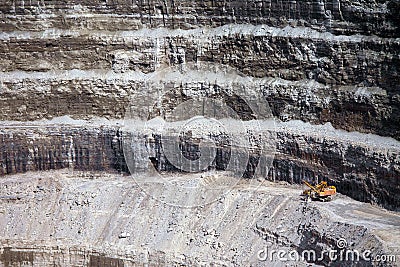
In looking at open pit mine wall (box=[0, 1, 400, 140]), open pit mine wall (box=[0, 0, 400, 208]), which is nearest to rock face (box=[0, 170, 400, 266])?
open pit mine wall (box=[0, 0, 400, 208])

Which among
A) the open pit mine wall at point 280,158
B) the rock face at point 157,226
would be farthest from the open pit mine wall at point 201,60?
the rock face at point 157,226

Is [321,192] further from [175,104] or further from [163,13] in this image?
[163,13]

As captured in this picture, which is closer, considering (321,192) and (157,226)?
(321,192)

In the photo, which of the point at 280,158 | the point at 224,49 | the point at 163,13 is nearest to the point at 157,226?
the point at 280,158

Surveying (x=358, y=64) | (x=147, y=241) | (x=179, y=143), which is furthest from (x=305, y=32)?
(x=147, y=241)

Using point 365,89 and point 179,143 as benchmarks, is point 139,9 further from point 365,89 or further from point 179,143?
point 365,89

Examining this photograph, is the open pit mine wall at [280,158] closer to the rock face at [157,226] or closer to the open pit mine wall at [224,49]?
the rock face at [157,226]
